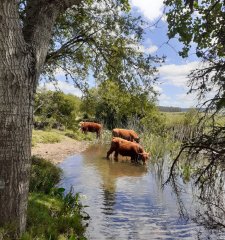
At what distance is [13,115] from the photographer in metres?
5.36

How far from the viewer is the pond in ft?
29.1

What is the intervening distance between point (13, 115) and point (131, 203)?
708cm

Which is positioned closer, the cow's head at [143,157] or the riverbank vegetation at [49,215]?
the riverbank vegetation at [49,215]

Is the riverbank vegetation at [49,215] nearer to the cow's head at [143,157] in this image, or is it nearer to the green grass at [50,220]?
the green grass at [50,220]

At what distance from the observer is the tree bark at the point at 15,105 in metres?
5.27

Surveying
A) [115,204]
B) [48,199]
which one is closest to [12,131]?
[48,199]

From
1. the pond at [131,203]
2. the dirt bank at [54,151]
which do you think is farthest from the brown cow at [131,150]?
the dirt bank at [54,151]

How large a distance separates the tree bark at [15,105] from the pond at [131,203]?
2.36m

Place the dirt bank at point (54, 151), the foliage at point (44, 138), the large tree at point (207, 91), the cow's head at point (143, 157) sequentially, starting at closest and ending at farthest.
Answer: the large tree at point (207, 91)
the cow's head at point (143, 157)
the dirt bank at point (54, 151)
the foliage at point (44, 138)

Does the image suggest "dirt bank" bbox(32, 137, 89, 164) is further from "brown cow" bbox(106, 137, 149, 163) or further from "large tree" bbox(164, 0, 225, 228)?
"large tree" bbox(164, 0, 225, 228)

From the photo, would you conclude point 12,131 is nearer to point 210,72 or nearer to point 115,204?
point 210,72

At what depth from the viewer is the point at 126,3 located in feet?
37.8

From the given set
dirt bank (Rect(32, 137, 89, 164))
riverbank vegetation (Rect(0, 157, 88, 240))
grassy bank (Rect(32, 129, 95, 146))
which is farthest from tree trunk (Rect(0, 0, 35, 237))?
grassy bank (Rect(32, 129, 95, 146))

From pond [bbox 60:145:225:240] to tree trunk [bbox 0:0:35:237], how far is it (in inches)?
92.9
